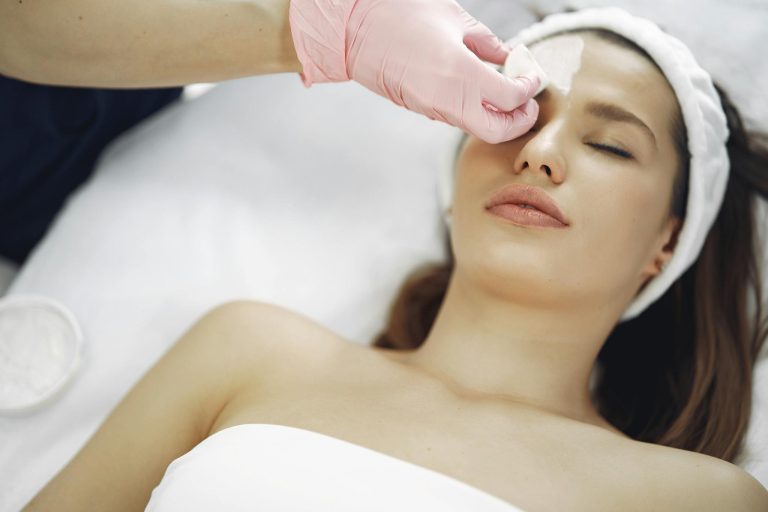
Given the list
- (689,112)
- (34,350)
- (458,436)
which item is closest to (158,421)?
(34,350)

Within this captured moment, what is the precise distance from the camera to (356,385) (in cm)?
124

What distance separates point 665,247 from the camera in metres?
1.42

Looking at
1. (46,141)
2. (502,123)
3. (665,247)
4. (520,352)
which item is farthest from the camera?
(46,141)

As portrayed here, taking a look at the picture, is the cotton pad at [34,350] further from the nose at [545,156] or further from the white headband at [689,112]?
the white headband at [689,112]

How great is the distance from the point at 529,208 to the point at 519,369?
290 millimetres

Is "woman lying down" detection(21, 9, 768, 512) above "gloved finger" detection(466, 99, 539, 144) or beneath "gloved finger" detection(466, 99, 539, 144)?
beneath

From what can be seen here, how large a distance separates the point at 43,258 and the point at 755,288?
150cm

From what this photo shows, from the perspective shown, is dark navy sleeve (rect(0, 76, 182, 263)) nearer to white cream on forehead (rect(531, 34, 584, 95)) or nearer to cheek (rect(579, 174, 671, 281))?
white cream on forehead (rect(531, 34, 584, 95))

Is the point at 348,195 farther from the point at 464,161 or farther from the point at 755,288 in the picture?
the point at 755,288

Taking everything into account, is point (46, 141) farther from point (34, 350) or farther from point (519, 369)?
point (519, 369)

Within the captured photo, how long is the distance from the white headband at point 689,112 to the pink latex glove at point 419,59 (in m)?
0.22

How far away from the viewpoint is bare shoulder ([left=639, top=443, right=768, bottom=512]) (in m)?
1.08

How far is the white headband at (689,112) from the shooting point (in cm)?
130

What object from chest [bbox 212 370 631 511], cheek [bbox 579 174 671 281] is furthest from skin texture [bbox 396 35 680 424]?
chest [bbox 212 370 631 511]
